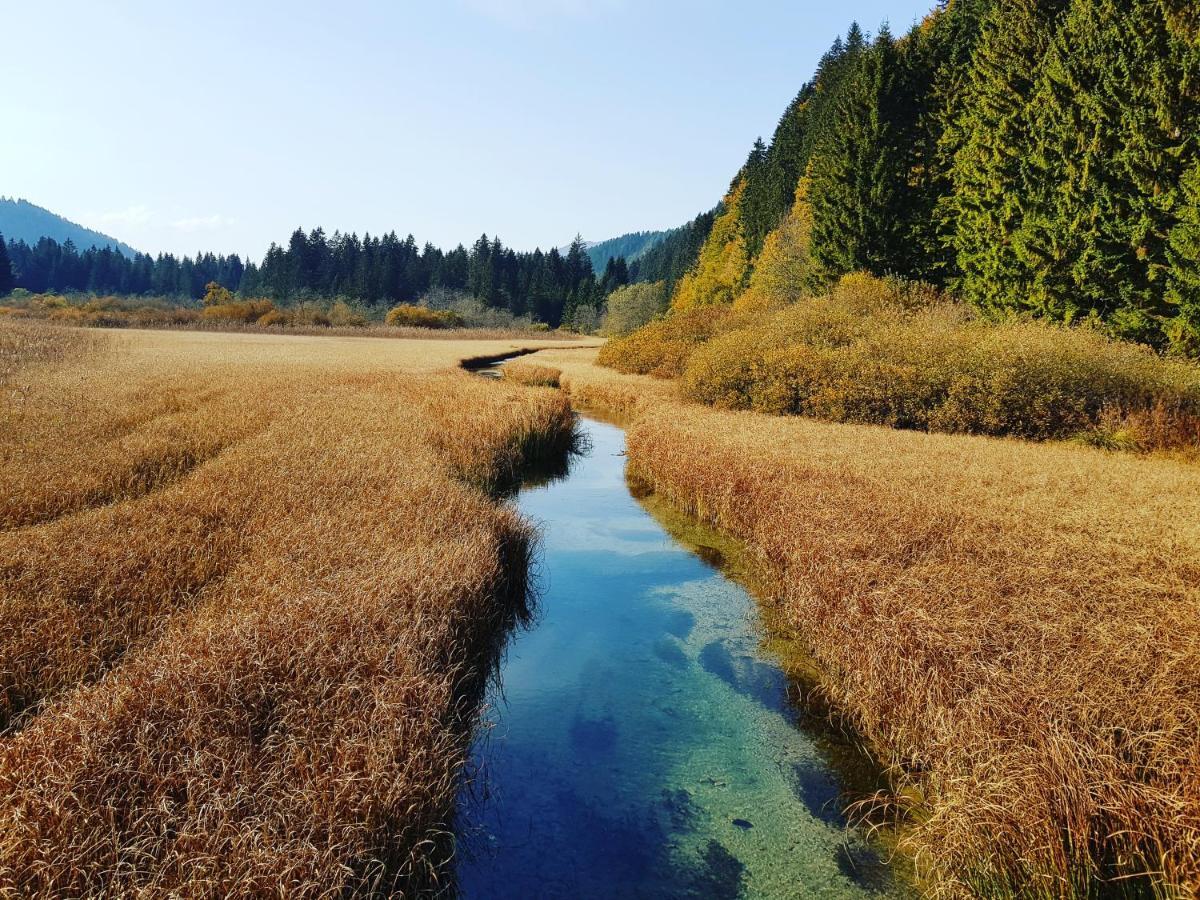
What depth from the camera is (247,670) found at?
17.6 feet

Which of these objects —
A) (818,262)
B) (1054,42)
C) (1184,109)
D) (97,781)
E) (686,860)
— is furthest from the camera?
(818,262)

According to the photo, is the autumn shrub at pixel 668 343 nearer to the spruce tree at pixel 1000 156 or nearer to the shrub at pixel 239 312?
the spruce tree at pixel 1000 156

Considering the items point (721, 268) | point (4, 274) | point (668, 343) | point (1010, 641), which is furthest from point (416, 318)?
point (1010, 641)

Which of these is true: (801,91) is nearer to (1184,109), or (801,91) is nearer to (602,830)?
(1184,109)

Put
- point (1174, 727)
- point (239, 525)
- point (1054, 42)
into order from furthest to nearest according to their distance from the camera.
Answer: point (1054, 42)
point (239, 525)
point (1174, 727)

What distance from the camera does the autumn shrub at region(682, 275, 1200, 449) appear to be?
1795 cm

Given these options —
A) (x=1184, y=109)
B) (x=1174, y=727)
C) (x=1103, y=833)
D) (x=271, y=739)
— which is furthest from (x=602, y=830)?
(x=1184, y=109)

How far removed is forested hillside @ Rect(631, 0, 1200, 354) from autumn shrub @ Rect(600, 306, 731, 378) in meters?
6.47

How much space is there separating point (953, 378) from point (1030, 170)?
40.3ft

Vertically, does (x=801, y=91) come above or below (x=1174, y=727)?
above

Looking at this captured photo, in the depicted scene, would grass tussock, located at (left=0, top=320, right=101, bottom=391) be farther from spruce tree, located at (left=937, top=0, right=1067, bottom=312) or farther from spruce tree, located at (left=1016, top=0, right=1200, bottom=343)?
spruce tree, located at (left=937, top=0, right=1067, bottom=312)

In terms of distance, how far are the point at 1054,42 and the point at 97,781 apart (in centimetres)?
3429

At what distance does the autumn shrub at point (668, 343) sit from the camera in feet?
124

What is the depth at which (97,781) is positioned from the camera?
13.1 feet
